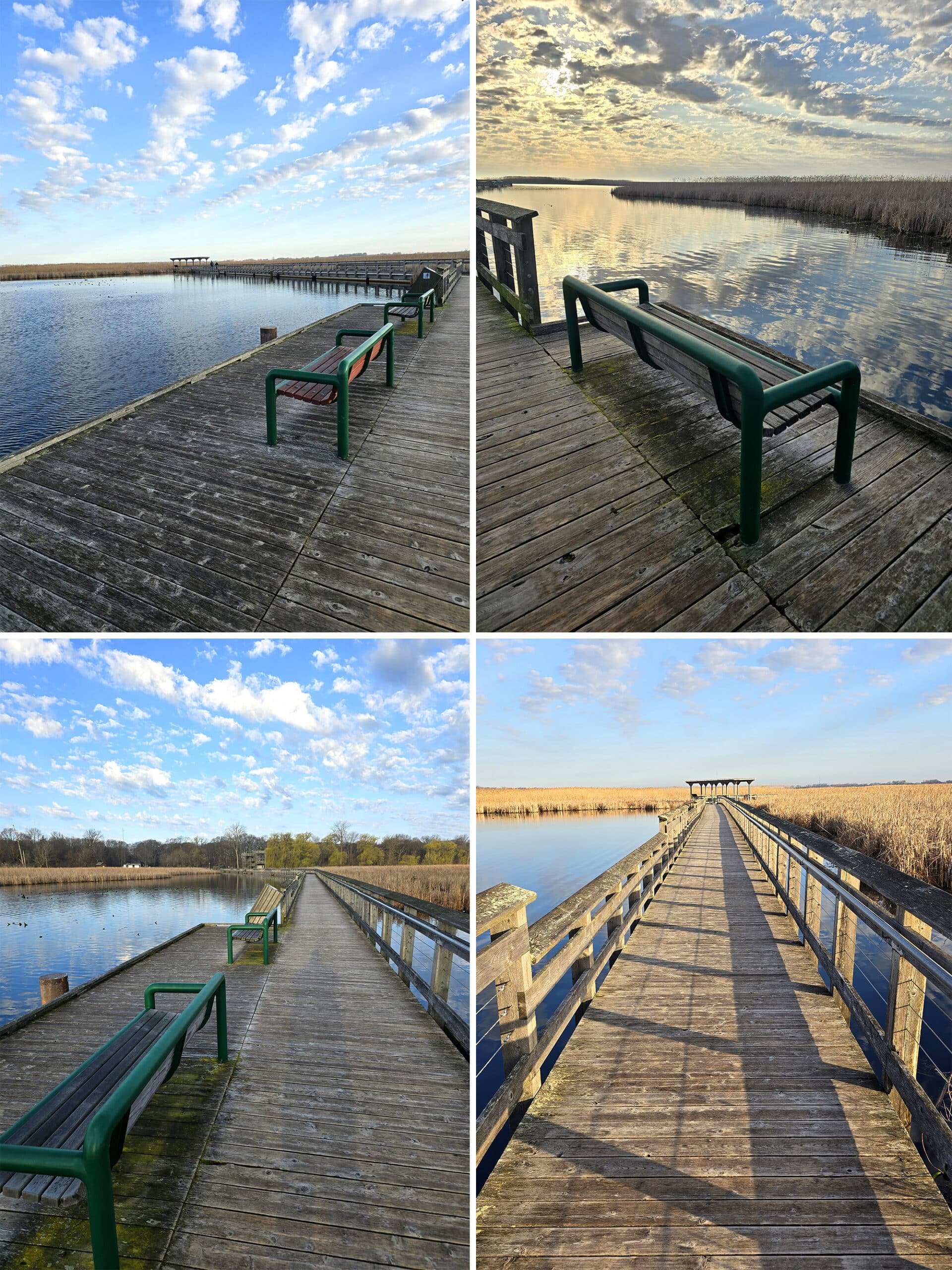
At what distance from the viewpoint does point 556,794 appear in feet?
160

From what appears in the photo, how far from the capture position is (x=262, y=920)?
8.32 metres

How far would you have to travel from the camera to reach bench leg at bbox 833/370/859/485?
3.62 meters

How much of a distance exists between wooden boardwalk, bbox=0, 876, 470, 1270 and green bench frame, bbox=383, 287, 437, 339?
962 centimetres

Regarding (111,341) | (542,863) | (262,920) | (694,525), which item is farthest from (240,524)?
(542,863)

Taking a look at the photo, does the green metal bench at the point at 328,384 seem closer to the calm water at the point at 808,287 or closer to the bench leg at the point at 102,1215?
the calm water at the point at 808,287

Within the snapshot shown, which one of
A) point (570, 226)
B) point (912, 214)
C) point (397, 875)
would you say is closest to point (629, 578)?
point (397, 875)

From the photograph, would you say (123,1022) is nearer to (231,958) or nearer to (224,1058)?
(224,1058)

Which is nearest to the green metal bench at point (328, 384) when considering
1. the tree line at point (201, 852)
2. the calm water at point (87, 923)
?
the calm water at point (87, 923)

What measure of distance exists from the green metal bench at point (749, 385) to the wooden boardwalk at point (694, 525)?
225 mm

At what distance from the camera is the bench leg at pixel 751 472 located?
3193 millimetres

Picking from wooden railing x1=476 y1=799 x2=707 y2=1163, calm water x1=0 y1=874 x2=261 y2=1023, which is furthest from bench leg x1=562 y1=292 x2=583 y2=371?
calm water x1=0 y1=874 x2=261 y2=1023

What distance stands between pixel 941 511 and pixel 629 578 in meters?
1.76

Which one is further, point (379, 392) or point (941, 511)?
point (379, 392)

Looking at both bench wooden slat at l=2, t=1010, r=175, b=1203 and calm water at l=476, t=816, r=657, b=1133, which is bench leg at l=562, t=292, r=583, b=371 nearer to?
calm water at l=476, t=816, r=657, b=1133
